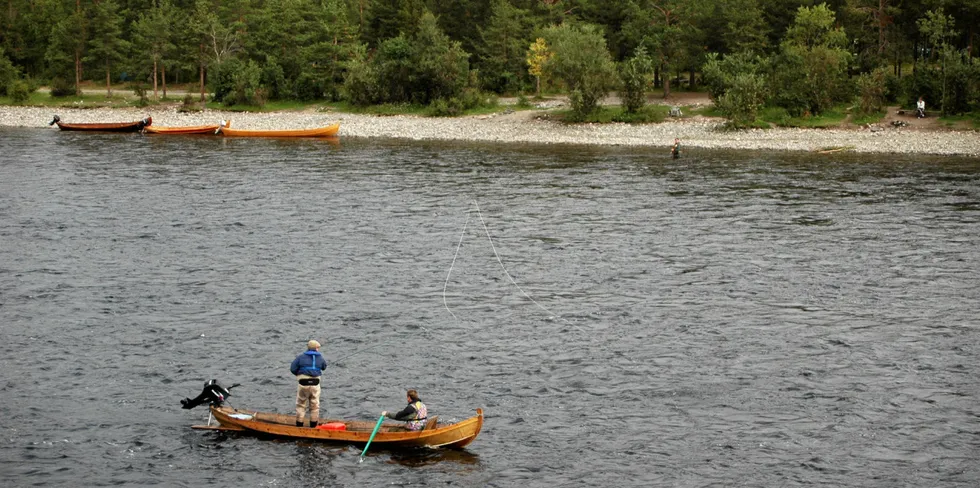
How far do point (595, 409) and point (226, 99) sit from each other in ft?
289

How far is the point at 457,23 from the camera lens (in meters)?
120

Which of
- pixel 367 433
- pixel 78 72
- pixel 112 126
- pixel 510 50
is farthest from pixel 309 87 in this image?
pixel 367 433

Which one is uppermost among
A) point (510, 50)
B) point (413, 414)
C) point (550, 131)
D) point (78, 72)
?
point (510, 50)

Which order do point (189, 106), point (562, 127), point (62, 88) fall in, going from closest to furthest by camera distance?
point (562, 127)
point (189, 106)
point (62, 88)

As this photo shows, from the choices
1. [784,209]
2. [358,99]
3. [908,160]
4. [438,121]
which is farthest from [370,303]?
[358,99]

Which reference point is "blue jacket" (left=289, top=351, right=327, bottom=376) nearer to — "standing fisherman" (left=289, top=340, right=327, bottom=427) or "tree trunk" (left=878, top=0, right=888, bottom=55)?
"standing fisherman" (left=289, top=340, right=327, bottom=427)

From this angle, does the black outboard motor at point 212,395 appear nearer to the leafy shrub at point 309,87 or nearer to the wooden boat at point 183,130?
the wooden boat at point 183,130

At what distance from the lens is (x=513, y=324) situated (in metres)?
37.5

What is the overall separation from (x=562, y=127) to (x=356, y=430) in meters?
69.5

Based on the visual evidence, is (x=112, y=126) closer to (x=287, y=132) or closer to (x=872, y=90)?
(x=287, y=132)

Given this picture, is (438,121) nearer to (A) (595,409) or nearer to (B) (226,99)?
(B) (226,99)

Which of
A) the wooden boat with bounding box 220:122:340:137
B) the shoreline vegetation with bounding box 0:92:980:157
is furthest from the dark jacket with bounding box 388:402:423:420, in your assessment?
the wooden boat with bounding box 220:122:340:137

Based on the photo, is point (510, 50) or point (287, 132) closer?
point (287, 132)

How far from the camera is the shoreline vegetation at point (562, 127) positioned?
81.8m
